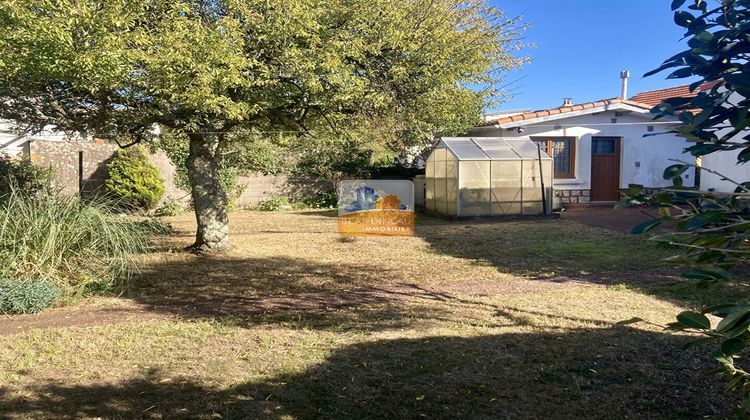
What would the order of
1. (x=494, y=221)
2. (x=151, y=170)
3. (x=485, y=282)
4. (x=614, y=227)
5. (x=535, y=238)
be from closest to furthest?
(x=485, y=282) → (x=535, y=238) → (x=614, y=227) → (x=494, y=221) → (x=151, y=170)

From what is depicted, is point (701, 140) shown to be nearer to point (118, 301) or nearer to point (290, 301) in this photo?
point (290, 301)

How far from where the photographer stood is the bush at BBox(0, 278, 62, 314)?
19.0 ft

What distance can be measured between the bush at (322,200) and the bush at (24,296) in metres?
14.7

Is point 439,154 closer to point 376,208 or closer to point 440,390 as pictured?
point 376,208

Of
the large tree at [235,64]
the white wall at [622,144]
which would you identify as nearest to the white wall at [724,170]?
the white wall at [622,144]

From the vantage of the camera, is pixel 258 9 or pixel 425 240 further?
pixel 425 240

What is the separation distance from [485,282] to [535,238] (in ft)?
15.6

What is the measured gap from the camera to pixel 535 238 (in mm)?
11891

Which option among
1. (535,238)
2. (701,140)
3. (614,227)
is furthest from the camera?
(614,227)

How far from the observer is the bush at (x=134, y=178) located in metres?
16.5

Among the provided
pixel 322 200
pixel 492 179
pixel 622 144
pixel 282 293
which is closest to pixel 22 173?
pixel 282 293

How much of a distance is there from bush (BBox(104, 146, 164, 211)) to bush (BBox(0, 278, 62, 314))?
10918mm

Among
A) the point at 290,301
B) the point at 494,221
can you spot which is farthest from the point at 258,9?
the point at 494,221

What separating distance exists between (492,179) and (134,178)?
1126 cm
